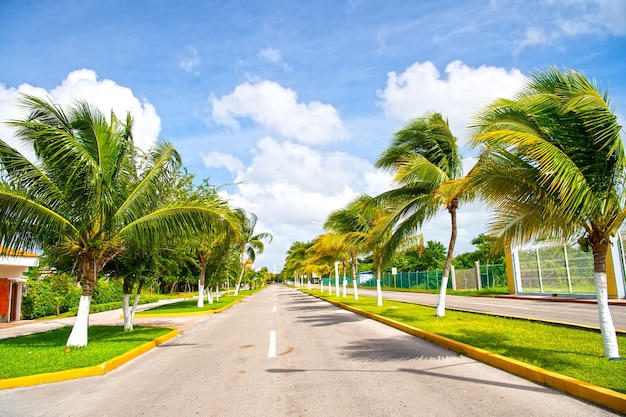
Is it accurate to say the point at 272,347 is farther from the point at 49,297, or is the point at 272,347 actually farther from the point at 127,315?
the point at 49,297

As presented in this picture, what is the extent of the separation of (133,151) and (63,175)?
7.29 feet

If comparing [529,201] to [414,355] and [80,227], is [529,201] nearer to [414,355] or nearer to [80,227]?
[414,355]

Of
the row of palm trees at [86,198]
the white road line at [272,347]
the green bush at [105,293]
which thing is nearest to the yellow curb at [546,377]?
the white road line at [272,347]

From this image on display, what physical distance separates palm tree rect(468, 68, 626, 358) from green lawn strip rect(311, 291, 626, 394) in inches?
27.4

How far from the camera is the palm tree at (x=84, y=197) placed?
976 centimetres

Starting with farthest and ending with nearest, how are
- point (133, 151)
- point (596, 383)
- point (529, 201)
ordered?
1. point (133, 151)
2. point (529, 201)
3. point (596, 383)

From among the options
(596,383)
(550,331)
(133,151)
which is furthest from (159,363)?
(550,331)

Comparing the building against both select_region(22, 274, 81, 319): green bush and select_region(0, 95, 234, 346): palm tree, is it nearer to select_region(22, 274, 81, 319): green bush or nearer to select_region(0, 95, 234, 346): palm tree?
select_region(22, 274, 81, 319): green bush

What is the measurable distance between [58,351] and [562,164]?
10819mm

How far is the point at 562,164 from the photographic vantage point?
666 cm

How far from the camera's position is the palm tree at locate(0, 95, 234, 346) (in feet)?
32.0

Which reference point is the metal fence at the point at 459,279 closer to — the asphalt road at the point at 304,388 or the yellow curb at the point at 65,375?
the asphalt road at the point at 304,388

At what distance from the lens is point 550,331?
1019 centimetres

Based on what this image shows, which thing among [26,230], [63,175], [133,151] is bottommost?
[26,230]
